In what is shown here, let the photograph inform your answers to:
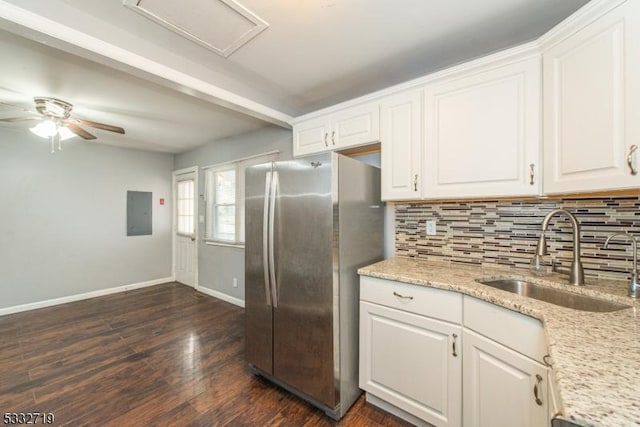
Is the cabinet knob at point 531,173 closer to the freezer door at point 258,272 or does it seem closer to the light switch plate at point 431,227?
the light switch plate at point 431,227

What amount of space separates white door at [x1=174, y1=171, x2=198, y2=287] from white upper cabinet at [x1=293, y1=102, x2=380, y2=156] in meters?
2.76

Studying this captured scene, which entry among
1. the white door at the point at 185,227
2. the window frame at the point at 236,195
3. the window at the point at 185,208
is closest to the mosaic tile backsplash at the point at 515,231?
the window frame at the point at 236,195

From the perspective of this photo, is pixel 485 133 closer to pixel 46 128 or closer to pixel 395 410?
pixel 395 410

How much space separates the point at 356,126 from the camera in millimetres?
2104

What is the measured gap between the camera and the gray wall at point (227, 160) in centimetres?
324

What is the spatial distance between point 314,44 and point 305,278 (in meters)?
1.53

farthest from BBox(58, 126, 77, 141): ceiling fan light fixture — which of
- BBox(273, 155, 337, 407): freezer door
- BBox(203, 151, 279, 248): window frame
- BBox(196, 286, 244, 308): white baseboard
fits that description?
BBox(196, 286, 244, 308): white baseboard

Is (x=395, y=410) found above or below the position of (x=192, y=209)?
below

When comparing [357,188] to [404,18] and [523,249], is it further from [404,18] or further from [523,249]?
[523,249]

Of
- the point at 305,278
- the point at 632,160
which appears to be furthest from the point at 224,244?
the point at 632,160

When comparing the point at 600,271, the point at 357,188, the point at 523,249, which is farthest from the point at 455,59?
the point at 600,271

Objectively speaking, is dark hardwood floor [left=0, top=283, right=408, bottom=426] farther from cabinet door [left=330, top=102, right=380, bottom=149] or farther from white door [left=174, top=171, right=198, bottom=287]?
cabinet door [left=330, top=102, right=380, bottom=149]

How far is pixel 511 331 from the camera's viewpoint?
3.79 feet

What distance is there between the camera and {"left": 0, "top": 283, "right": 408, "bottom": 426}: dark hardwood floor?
169cm
